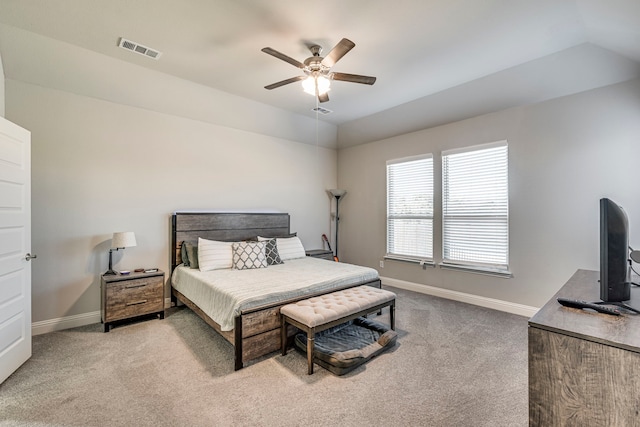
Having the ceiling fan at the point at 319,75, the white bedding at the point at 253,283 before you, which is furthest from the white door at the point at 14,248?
the ceiling fan at the point at 319,75

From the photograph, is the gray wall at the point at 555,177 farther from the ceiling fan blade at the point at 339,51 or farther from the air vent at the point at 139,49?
the air vent at the point at 139,49

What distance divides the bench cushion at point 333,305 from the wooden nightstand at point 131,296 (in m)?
1.80

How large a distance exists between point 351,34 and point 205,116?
2.54 meters

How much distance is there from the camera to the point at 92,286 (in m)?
3.41

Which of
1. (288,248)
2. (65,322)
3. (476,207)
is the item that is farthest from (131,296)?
(476,207)

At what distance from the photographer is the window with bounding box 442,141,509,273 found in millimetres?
3885

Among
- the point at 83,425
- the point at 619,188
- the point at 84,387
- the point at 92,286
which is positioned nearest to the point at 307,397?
the point at 83,425

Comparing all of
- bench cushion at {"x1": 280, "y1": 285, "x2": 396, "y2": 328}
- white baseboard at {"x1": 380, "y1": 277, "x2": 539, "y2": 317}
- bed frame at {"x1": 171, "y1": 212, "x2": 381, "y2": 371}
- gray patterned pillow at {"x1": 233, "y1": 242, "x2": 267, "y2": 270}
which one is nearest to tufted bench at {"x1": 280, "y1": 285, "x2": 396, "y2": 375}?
bench cushion at {"x1": 280, "y1": 285, "x2": 396, "y2": 328}

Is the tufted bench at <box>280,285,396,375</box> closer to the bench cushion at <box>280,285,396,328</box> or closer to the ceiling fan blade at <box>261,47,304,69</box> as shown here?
the bench cushion at <box>280,285,396,328</box>

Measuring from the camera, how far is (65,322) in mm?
3225

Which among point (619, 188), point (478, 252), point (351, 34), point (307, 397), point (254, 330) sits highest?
point (351, 34)

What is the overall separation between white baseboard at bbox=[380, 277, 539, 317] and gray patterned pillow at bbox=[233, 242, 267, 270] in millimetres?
2524

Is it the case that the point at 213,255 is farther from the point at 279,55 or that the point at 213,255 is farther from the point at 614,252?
the point at 614,252

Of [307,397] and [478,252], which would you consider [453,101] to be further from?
[307,397]
